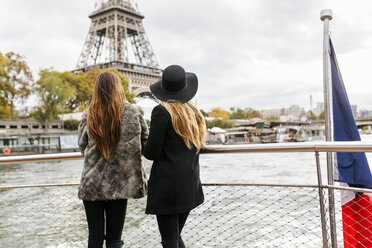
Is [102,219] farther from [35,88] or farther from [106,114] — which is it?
[35,88]

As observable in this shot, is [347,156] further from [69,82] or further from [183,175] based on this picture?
[69,82]

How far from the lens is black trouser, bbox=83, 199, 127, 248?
243 centimetres

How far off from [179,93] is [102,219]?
3.47 feet

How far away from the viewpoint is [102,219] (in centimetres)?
247

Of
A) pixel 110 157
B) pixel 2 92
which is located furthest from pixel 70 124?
pixel 110 157

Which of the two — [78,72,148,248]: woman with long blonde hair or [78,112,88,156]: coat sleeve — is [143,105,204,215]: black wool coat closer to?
[78,72,148,248]: woman with long blonde hair

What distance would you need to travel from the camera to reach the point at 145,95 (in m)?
61.6

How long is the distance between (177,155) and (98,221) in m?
0.80

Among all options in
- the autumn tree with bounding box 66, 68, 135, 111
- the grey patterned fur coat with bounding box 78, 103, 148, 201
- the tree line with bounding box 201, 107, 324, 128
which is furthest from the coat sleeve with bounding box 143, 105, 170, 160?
the tree line with bounding box 201, 107, 324, 128

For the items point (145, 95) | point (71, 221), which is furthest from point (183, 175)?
point (145, 95)

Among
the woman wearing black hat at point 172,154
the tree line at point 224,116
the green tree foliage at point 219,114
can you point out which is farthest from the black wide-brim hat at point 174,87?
the green tree foliage at point 219,114

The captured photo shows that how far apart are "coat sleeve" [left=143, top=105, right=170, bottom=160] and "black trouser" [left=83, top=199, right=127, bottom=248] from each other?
0.52 meters

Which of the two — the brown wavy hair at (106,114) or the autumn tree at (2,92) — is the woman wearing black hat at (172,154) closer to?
the brown wavy hair at (106,114)

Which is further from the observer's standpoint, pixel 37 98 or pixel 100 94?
pixel 37 98
